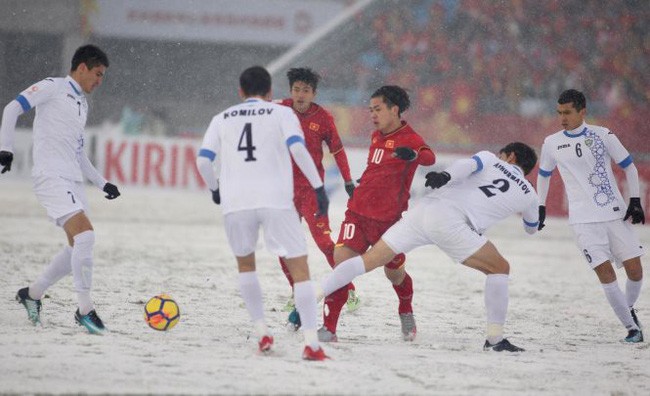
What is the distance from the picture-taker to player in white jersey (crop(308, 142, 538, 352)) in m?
7.16

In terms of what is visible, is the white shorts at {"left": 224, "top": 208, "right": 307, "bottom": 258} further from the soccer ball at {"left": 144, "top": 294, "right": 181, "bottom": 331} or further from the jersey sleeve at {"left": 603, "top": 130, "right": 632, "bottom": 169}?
the jersey sleeve at {"left": 603, "top": 130, "right": 632, "bottom": 169}

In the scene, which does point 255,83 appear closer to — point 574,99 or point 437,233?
point 437,233

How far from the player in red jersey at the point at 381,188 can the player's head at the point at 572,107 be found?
4.64 feet

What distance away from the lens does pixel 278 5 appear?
98.5 feet

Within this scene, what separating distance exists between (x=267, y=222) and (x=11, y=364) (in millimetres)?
1721

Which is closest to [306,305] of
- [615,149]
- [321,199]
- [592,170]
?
[321,199]

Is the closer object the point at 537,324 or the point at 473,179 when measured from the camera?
the point at 473,179

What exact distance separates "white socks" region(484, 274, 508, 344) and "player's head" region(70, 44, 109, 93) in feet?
10.5

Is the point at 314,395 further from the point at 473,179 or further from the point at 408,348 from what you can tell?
the point at 473,179

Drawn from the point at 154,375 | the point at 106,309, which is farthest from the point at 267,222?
the point at 106,309

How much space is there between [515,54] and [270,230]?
1907cm

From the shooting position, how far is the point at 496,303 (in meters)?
7.19

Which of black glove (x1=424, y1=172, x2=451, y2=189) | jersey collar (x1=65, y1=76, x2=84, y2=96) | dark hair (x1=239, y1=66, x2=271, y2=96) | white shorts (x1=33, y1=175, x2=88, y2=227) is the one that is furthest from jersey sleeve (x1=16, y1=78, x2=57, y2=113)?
black glove (x1=424, y1=172, x2=451, y2=189)

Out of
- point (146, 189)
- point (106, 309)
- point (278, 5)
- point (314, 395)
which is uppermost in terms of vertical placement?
point (278, 5)
